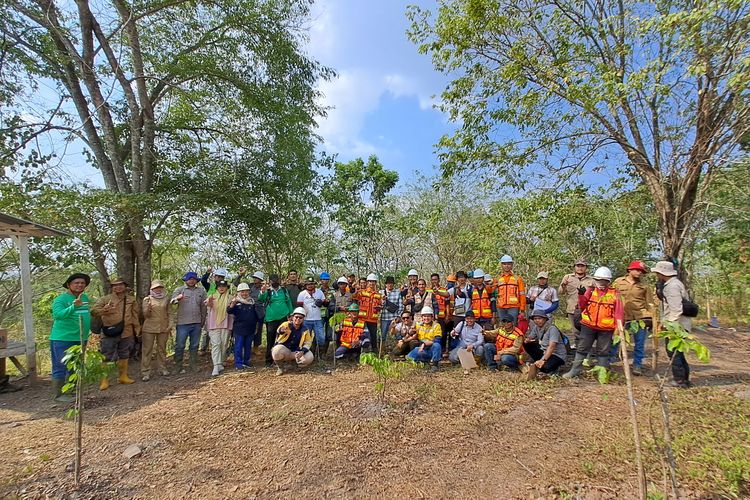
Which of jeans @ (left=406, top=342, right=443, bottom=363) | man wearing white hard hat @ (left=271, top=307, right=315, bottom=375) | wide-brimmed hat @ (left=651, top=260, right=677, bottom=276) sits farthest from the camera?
jeans @ (left=406, top=342, right=443, bottom=363)

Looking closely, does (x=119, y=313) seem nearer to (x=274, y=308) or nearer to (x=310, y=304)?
(x=274, y=308)

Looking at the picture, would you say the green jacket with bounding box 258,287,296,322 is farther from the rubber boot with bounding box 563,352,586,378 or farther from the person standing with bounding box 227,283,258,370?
the rubber boot with bounding box 563,352,586,378

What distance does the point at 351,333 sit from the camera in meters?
7.44

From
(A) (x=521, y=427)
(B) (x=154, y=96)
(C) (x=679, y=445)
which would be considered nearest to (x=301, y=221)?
(B) (x=154, y=96)

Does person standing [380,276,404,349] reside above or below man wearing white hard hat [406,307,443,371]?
above

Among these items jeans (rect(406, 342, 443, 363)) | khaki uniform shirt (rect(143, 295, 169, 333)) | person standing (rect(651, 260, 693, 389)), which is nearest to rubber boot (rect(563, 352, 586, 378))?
person standing (rect(651, 260, 693, 389))

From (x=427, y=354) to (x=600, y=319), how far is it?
2833mm

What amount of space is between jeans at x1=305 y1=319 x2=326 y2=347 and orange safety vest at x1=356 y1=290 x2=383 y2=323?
827 millimetres

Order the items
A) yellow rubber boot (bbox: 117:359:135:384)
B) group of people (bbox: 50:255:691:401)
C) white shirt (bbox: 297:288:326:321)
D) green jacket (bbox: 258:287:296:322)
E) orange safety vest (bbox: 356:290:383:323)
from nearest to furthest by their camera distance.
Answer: group of people (bbox: 50:255:691:401) → yellow rubber boot (bbox: 117:359:135:384) → white shirt (bbox: 297:288:326:321) → green jacket (bbox: 258:287:296:322) → orange safety vest (bbox: 356:290:383:323)

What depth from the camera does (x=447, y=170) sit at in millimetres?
8914

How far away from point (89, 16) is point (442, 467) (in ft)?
32.9

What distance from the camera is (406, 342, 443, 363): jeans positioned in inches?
264

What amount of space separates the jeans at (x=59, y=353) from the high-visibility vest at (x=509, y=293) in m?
7.04

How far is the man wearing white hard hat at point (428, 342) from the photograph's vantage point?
6727 mm
